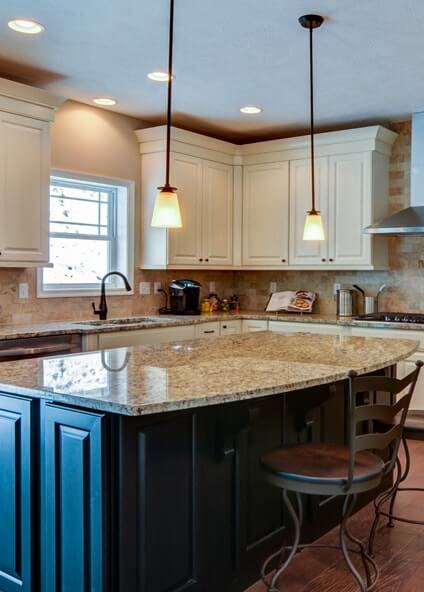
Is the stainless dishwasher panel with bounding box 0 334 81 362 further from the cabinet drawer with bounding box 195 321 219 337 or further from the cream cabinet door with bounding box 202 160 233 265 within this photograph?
the cream cabinet door with bounding box 202 160 233 265

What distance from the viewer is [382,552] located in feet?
9.14

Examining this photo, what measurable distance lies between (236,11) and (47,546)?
264 centimetres

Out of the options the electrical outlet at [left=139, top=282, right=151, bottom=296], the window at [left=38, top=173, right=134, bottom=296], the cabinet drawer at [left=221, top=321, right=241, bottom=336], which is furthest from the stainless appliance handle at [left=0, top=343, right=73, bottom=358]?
the cabinet drawer at [left=221, top=321, right=241, bottom=336]

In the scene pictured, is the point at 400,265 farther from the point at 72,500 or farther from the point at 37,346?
the point at 72,500

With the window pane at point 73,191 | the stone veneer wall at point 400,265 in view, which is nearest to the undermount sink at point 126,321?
the window pane at point 73,191

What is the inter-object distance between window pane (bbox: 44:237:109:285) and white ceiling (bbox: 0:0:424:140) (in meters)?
1.14

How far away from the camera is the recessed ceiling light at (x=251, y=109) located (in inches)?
191

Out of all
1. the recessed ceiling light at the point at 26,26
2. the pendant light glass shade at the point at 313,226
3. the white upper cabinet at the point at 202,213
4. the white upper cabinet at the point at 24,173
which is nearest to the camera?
the recessed ceiling light at the point at 26,26

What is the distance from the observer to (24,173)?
4.00 meters

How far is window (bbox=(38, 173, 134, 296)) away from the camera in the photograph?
15.6ft

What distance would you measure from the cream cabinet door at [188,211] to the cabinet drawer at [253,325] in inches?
27.9

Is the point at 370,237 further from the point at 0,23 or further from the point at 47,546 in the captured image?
the point at 47,546

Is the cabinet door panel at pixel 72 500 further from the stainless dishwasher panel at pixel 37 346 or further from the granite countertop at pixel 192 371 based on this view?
the stainless dishwasher panel at pixel 37 346

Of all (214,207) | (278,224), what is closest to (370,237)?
(278,224)
